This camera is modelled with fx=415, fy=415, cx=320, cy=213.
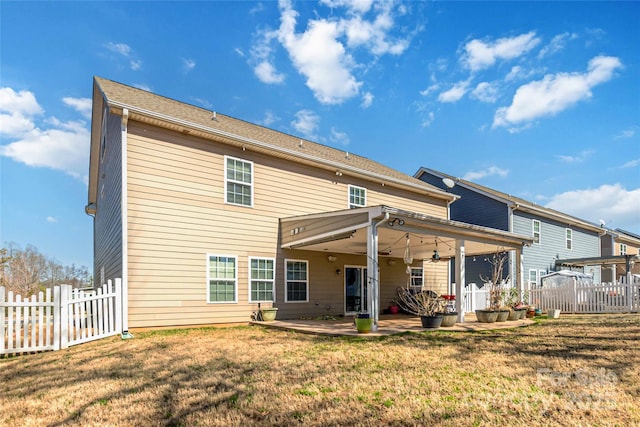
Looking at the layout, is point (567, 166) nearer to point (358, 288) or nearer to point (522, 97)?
point (522, 97)

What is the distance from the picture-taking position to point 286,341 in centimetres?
845

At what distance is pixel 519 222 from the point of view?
21.4 meters

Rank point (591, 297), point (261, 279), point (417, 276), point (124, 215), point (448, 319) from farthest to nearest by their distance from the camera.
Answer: point (417, 276) < point (591, 297) < point (261, 279) < point (448, 319) < point (124, 215)

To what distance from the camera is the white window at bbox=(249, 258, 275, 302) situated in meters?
12.0

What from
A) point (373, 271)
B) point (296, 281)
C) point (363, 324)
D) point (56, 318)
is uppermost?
point (373, 271)

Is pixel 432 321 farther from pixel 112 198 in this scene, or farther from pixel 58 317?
pixel 112 198

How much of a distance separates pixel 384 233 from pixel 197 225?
16.5 feet

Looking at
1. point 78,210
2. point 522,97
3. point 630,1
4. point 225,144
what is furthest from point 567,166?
point 78,210

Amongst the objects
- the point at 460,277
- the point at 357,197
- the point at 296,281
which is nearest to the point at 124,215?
the point at 296,281

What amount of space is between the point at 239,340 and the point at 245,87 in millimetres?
14879

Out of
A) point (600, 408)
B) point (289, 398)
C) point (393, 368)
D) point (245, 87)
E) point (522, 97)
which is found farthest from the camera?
point (245, 87)

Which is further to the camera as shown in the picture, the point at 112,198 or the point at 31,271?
the point at 31,271

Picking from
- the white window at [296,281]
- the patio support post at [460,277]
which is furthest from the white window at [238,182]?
the patio support post at [460,277]

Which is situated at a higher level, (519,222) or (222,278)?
(519,222)
